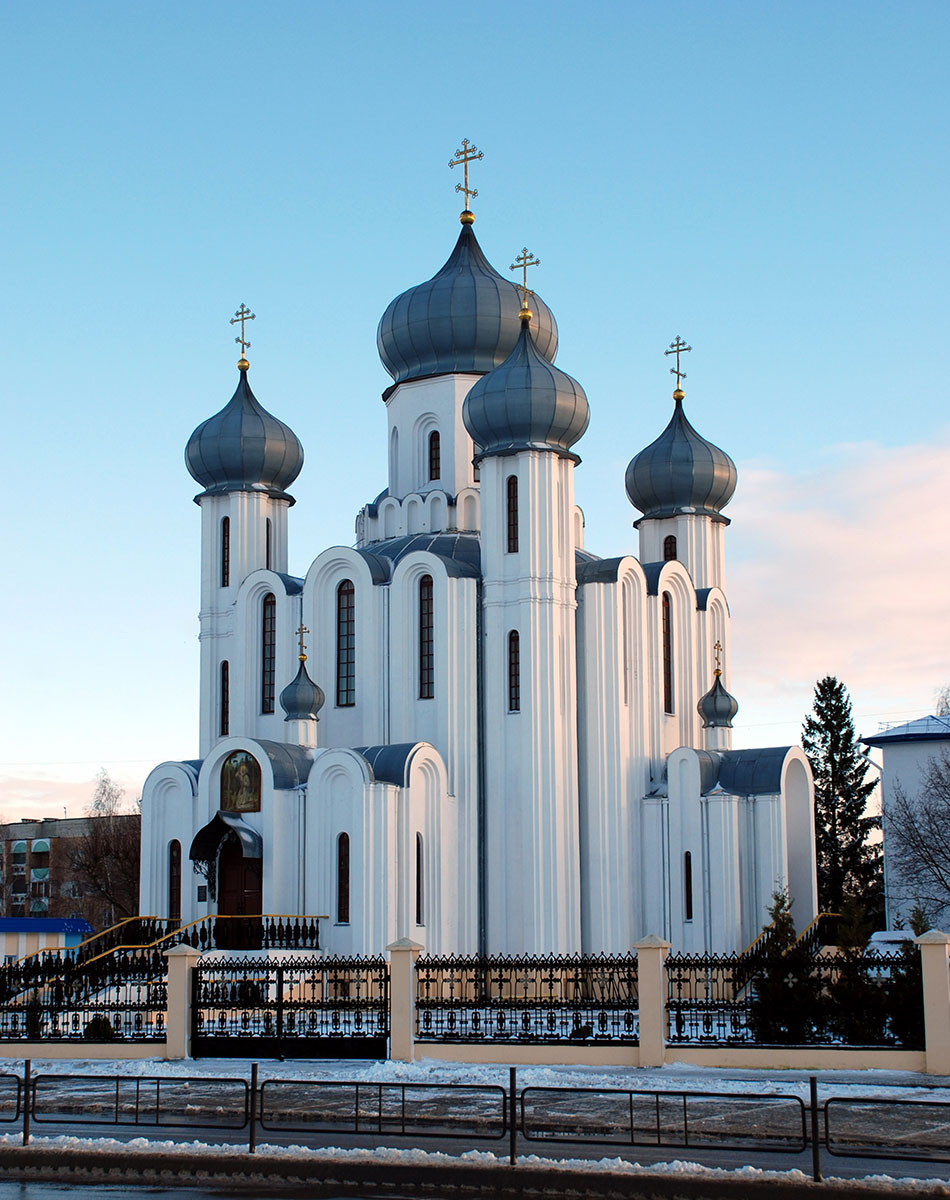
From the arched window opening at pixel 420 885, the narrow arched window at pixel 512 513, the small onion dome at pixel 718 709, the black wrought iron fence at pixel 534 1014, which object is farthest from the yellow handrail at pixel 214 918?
the small onion dome at pixel 718 709

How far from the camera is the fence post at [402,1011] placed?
16859mm

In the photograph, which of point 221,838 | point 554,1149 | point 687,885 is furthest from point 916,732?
point 554,1149

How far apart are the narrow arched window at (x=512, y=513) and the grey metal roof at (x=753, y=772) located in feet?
18.1

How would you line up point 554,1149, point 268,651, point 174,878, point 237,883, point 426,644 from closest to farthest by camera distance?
1. point 554,1149
2. point 237,883
3. point 174,878
4. point 426,644
5. point 268,651

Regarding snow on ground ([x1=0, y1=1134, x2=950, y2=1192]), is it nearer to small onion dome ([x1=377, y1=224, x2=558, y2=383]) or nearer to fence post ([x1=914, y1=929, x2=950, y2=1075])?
fence post ([x1=914, y1=929, x2=950, y2=1075])

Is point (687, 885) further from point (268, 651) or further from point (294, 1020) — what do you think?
point (294, 1020)

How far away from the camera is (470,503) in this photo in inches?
1202

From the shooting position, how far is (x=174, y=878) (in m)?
27.5

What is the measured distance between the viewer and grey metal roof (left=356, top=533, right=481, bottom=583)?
2870cm

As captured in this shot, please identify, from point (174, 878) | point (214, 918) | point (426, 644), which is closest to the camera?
point (214, 918)

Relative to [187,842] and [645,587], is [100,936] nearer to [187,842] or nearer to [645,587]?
[187,842]

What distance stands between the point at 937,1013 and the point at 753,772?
12251 millimetres

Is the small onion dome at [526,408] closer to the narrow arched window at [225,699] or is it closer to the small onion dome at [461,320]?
the small onion dome at [461,320]

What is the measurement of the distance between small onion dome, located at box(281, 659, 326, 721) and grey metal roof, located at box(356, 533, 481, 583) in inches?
95.4
